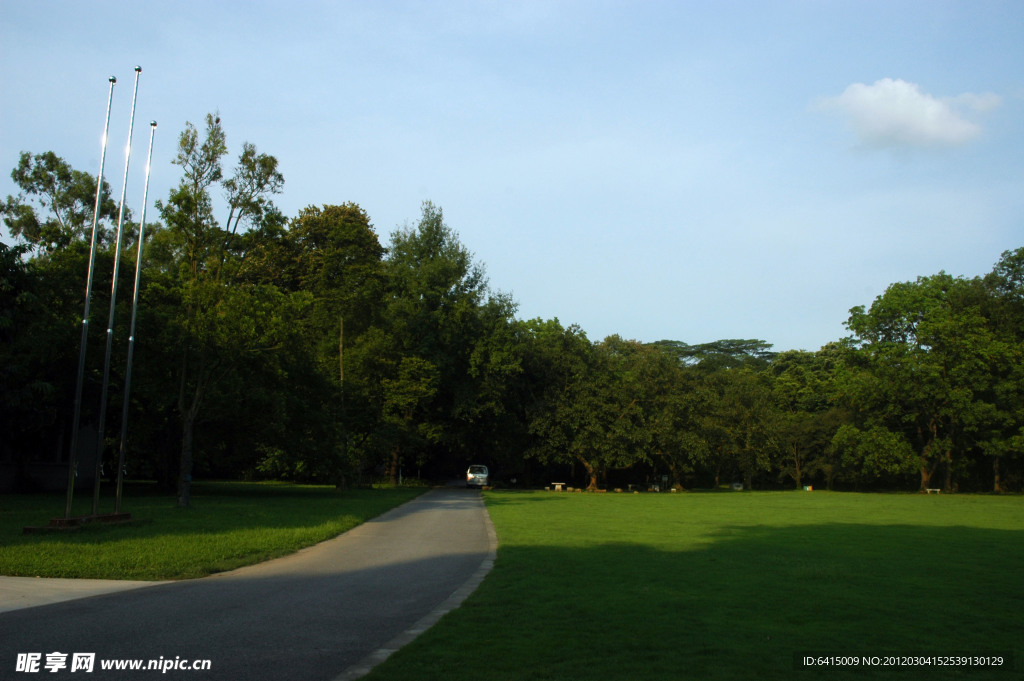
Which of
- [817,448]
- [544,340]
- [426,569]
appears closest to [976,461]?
[817,448]

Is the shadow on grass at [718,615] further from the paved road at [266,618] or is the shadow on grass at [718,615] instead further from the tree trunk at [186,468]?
the tree trunk at [186,468]

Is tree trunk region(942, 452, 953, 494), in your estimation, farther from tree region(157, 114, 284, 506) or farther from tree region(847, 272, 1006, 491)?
tree region(157, 114, 284, 506)

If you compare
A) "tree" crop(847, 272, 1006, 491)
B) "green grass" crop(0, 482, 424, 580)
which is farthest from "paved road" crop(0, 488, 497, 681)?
"tree" crop(847, 272, 1006, 491)

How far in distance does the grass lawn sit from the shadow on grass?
0.9 inches

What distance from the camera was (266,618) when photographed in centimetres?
730

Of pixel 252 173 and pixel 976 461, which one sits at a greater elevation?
pixel 252 173

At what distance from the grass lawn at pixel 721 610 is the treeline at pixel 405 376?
1628 centimetres

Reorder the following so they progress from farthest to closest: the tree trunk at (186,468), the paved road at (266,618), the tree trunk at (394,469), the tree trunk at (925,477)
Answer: the tree trunk at (925,477), the tree trunk at (394,469), the tree trunk at (186,468), the paved road at (266,618)

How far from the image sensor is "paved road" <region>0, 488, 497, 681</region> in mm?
5684

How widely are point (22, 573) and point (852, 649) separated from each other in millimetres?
10062

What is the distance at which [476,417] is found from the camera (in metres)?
48.7

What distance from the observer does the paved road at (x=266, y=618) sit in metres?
5.68

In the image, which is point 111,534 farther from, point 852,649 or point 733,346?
point 733,346

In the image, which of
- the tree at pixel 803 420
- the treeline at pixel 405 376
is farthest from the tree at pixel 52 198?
the tree at pixel 803 420
